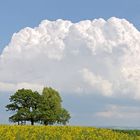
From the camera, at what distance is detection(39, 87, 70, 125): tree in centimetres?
9731

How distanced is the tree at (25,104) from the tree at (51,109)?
143 cm

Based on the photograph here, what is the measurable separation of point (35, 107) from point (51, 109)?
4632 millimetres

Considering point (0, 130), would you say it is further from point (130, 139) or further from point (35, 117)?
point (35, 117)

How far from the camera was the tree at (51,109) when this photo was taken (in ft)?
319

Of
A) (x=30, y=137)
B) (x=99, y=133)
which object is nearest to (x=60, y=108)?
(x=99, y=133)

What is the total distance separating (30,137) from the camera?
27594 mm

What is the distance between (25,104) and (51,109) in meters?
6.17

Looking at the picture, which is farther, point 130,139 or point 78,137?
point 130,139

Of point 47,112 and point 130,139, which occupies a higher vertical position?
point 47,112

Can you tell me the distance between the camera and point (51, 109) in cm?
10025

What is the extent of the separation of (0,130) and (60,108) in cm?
7246

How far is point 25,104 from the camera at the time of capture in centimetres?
9688

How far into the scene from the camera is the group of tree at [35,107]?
95500 mm

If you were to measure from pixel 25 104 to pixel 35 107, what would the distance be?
207 centimetres
